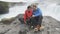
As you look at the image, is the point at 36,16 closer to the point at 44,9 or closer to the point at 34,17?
the point at 34,17

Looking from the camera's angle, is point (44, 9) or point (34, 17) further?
point (44, 9)

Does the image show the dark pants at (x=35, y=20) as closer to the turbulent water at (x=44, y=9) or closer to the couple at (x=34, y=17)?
the couple at (x=34, y=17)

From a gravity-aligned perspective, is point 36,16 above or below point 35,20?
above

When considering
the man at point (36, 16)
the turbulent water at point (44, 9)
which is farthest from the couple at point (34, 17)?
the turbulent water at point (44, 9)

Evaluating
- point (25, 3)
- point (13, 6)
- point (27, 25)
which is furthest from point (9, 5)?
point (27, 25)

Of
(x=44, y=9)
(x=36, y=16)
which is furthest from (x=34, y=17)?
(x=44, y=9)

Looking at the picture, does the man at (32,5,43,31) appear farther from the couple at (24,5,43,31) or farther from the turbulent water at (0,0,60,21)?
the turbulent water at (0,0,60,21)

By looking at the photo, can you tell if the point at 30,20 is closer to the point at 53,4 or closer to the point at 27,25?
the point at 27,25

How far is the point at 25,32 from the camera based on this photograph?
4805 mm

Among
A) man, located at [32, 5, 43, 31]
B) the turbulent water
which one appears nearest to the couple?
man, located at [32, 5, 43, 31]

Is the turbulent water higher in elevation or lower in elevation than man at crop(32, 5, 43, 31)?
lower

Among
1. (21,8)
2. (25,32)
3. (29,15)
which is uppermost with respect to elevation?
(29,15)

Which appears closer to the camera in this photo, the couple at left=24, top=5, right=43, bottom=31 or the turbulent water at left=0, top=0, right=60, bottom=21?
the couple at left=24, top=5, right=43, bottom=31

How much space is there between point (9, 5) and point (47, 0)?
231cm
